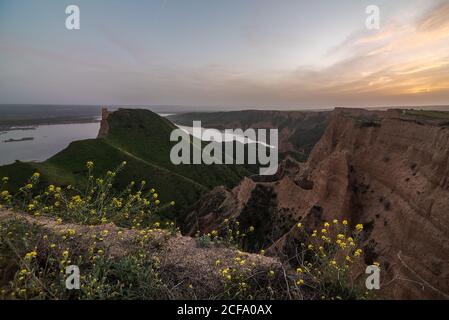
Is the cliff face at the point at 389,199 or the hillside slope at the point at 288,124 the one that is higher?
the hillside slope at the point at 288,124

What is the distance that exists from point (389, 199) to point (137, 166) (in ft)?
127

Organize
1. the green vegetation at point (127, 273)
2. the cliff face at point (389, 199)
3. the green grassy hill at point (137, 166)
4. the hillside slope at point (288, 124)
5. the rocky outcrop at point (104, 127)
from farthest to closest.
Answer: the hillside slope at point (288, 124)
the rocky outcrop at point (104, 127)
the green grassy hill at point (137, 166)
the cliff face at point (389, 199)
the green vegetation at point (127, 273)

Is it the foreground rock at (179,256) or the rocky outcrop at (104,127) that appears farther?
the rocky outcrop at (104,127)

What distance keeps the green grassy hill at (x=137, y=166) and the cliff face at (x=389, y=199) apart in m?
16.2

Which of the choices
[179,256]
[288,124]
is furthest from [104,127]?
[288,124]

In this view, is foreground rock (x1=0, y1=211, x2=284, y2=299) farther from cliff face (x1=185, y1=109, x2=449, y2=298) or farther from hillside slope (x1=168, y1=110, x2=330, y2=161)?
hillside slope (x1=168, y1=110, x2=330, y2=161)

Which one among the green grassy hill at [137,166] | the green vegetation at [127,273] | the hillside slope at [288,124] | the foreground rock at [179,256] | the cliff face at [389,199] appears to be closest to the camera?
the green vegetation at [127,273]

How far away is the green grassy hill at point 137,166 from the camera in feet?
112

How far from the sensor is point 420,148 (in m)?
16.0

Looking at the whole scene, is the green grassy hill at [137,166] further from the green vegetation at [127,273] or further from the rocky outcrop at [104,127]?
the green vegetation at [127,273]

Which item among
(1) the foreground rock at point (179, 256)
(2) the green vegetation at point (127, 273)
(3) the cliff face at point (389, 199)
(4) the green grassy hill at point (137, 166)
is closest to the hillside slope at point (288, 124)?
(4) the green grassy hill at point (137, 166)

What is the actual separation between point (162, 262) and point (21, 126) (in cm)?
18431

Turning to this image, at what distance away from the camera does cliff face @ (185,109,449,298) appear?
1148cm

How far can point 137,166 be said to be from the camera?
142 feet
